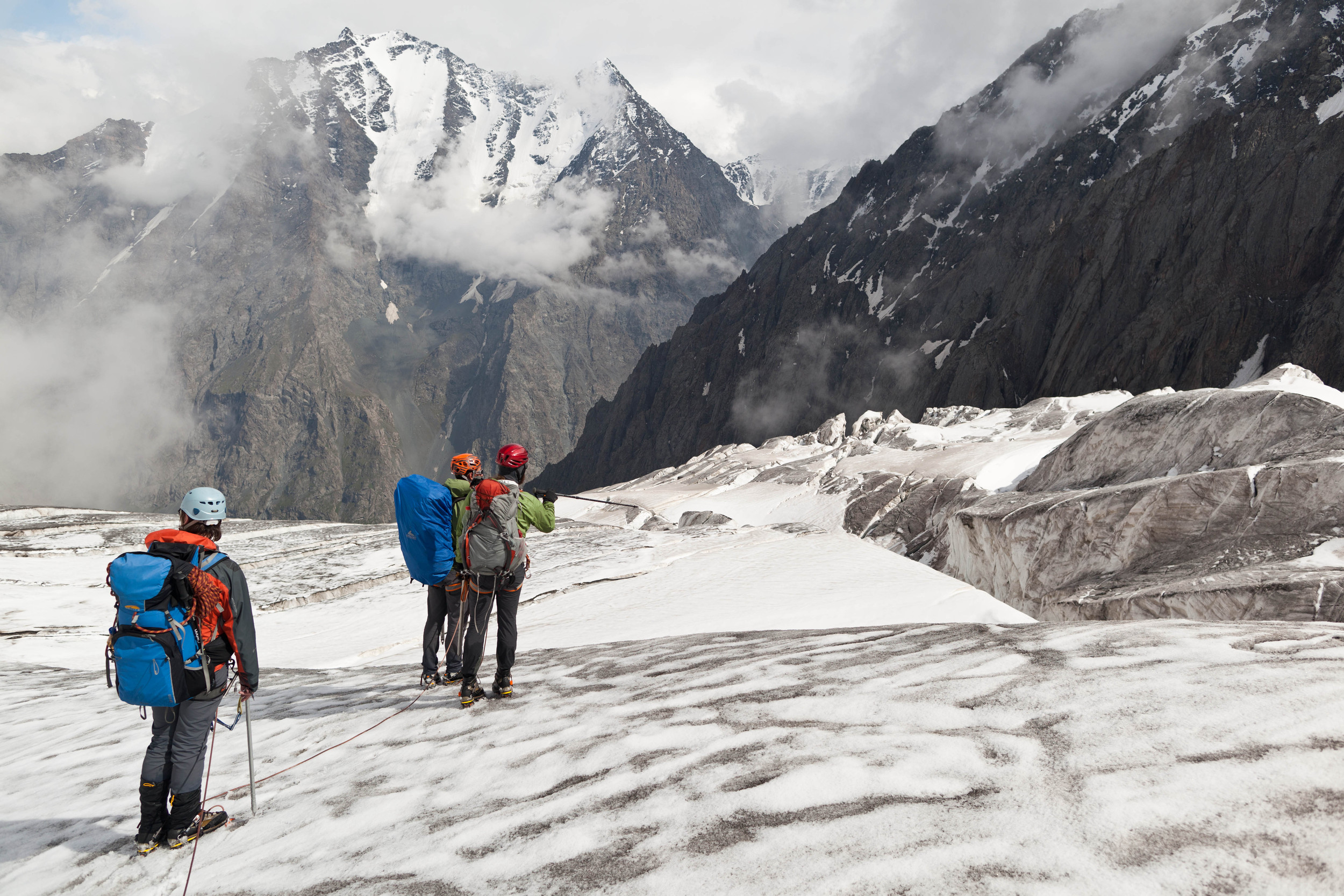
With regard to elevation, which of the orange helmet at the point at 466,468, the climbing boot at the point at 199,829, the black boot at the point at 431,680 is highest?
the orange helmet at the point at 466,468

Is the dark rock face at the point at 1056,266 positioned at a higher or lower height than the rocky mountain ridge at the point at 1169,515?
higher

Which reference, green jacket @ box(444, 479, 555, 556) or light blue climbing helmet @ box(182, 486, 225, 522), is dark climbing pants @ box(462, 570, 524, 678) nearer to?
green jacket @ box(444, 479, 555, 556)

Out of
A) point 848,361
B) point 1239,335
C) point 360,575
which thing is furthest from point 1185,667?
point 848,361

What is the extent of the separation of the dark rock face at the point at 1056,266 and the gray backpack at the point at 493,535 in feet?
255

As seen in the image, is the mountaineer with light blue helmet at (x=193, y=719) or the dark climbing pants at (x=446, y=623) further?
the dark climbing pants at (x=446, y=623)

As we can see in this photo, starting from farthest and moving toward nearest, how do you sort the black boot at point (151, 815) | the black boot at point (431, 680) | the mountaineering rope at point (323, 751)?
the black boot at point (431, 680), the mountaineering rope at point (323, 751), the black boot at point (151, 815)

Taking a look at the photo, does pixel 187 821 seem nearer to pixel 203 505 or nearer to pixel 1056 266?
pixel 203 505

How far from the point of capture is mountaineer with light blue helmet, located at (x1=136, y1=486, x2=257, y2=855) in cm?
493

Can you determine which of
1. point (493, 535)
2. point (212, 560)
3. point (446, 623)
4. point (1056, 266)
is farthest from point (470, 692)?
point (1056, 266)

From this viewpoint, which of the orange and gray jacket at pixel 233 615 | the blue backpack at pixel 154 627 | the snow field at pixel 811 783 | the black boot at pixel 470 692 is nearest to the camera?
the snow field at pixel 811 783

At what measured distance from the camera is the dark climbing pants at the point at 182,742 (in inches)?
197

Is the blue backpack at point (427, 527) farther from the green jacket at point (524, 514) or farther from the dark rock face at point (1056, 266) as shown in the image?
the dark rock face at point (1056, 266)

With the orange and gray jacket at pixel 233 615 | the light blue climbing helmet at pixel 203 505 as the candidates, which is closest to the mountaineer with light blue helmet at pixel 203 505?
the light blue climbing helmet at pixel 203 505

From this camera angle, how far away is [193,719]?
508 cm
